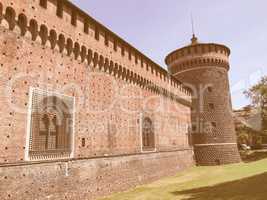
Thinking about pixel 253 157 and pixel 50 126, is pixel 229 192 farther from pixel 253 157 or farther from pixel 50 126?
pixel 253 157

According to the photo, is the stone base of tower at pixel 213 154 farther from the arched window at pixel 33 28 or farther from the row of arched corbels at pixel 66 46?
the arched window at pixel 33 28

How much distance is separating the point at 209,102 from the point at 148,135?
10855 mm

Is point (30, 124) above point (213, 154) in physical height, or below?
above

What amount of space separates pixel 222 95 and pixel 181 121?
629cm

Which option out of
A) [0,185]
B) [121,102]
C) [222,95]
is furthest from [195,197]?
[222,95]

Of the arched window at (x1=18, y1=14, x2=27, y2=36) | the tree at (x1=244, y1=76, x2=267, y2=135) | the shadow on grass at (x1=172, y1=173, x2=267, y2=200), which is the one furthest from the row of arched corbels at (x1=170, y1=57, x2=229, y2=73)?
the arched window at (x1=18, y1=14, x2=27, y2=36)

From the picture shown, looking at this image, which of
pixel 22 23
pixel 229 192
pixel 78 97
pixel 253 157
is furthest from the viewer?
pixel 253 157

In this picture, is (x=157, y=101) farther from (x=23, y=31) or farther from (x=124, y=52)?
(x=23, y=31)

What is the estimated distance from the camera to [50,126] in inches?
329

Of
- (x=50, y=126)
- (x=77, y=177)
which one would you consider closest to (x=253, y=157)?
(x=77, y=177)

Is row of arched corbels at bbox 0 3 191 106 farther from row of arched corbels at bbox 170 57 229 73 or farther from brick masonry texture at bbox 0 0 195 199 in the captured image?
row of arched corbels at bbox 170 57 229 73

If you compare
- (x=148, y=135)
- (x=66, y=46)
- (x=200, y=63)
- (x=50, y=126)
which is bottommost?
(x=148, y=135)

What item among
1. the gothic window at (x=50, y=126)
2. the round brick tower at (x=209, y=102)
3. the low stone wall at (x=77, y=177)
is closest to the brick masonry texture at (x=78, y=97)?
the low stone wall at (x=77, y=177)

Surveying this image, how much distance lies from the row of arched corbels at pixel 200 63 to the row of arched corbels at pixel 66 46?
10.6 m
